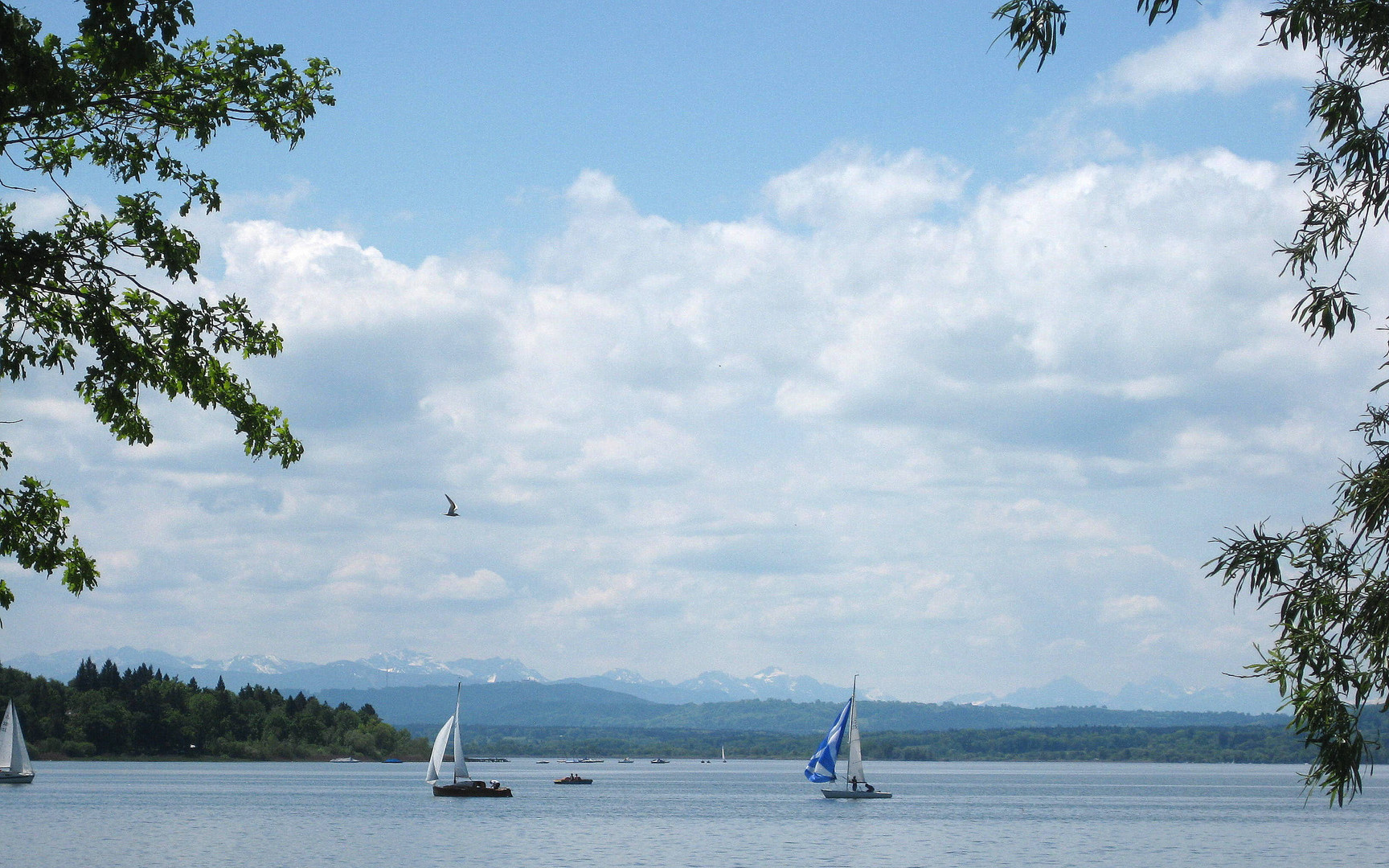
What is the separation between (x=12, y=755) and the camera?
465 feet

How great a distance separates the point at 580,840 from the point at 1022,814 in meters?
56.6

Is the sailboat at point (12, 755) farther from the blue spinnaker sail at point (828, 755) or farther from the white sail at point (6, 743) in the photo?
the blue spinnaker sail at point (828, 755)

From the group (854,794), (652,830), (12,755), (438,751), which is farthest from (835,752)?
(12,755)

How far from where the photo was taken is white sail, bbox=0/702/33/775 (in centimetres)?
14075

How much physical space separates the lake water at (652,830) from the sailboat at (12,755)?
9.60 ft

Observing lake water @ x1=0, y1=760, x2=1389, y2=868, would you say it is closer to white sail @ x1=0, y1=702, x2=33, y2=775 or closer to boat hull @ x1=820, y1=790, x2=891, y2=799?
boat hull @ x1=820, y1=790, x2=891, y2=799

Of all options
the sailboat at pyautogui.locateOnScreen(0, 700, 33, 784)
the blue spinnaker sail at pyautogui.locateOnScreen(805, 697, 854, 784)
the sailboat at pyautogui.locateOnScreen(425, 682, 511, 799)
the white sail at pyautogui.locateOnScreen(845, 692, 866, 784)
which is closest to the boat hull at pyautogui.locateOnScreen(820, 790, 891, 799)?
the white sail at pyautogui.locateOnScreen(845, 692, 866, 784)

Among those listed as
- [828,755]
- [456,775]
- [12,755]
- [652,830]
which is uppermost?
[828,755]

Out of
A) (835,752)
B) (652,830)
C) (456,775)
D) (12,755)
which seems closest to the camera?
(652,830)

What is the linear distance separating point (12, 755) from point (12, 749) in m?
0.66

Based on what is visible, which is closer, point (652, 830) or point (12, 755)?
point (652, 830)

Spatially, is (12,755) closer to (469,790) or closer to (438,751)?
(438,751)

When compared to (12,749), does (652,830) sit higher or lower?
lower

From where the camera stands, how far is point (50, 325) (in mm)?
17453
